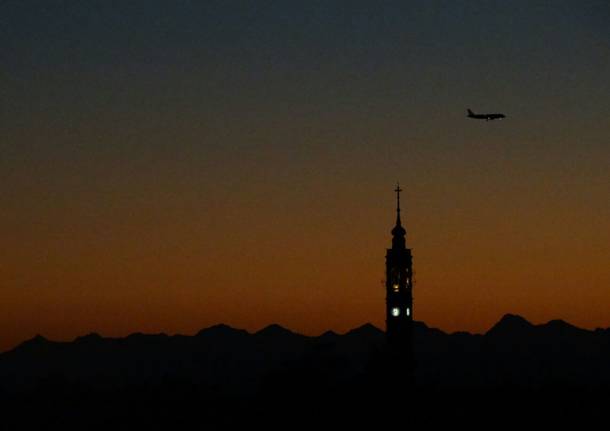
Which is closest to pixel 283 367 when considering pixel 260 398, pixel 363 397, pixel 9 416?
pixel 260 398

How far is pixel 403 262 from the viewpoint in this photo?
130125mm

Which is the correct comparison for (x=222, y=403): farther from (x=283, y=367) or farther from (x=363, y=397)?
(x=363, y=397)

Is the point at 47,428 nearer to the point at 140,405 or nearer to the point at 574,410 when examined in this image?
the point at 140,405

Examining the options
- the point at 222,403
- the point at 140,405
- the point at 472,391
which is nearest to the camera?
the point at 222,403

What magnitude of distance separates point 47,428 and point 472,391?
179 ft

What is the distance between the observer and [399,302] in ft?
422

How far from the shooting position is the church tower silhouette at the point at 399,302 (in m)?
129

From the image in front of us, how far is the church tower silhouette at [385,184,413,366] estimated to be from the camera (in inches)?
5074

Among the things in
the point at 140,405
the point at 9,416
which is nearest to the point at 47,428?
the point at 140,405

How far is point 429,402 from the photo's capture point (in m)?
136

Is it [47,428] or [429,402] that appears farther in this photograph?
[47,428]

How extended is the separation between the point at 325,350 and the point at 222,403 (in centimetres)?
1717

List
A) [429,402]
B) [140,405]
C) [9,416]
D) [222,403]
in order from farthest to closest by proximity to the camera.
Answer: [9,416], [140,405], [222,403], [429,402]

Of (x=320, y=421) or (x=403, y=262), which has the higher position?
(x=403, y=262)
